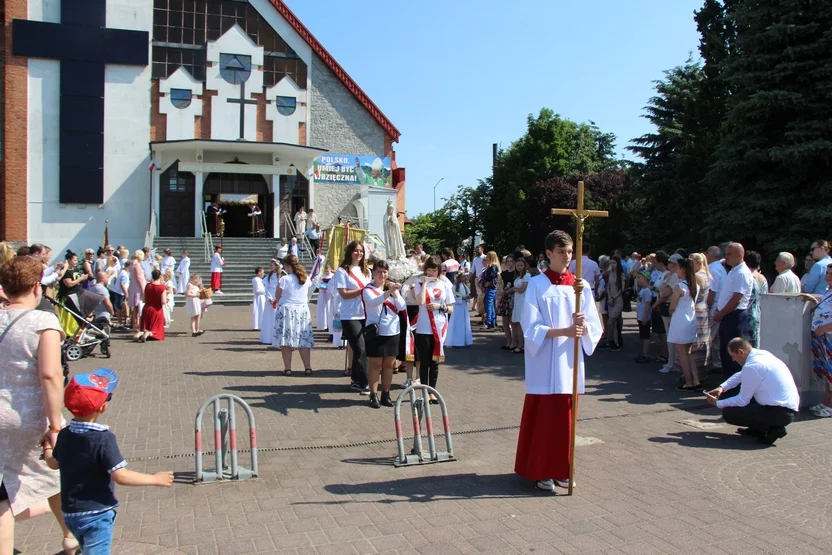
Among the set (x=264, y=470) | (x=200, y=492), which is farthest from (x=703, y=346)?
(x=200, y=492)

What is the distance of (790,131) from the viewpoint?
50.6 ft

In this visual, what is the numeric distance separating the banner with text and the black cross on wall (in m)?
9.95

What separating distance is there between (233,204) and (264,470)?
107 feet

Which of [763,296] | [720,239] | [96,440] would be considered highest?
[720,239]

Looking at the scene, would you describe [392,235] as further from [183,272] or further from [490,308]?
[183,272]

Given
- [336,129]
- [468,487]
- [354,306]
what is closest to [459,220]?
[336,129]

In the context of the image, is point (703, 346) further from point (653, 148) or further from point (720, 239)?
point (653, 148)

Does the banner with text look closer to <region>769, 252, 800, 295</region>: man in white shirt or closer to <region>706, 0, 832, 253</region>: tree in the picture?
<region>706, 0, 832, 253</region>: tree

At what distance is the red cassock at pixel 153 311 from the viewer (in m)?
15.4

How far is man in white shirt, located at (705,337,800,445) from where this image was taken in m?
7.46

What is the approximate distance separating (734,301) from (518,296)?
468 centimetres

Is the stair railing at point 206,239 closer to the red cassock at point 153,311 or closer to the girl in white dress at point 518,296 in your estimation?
the red cassock at point 153,311

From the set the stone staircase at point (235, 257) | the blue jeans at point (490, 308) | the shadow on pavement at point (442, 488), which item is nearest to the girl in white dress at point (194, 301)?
the blue jeans at point (490, 308)

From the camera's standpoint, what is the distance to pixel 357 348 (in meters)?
10.1
